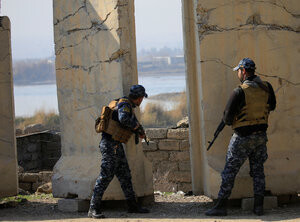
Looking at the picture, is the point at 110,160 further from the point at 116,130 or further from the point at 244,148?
the point at 244,148

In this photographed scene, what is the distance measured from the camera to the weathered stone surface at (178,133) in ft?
37.7

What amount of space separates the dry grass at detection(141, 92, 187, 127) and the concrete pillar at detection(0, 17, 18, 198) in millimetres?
13348

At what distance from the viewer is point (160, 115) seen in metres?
23.8

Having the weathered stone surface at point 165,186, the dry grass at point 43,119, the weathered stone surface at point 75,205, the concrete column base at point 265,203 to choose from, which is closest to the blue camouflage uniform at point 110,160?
the weathered stone surface at point 75,205

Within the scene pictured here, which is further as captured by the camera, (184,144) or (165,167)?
(165,167)

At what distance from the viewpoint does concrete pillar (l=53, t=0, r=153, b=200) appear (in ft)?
24.6

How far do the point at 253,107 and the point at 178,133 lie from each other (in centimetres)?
499

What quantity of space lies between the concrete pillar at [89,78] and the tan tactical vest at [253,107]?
1569mm

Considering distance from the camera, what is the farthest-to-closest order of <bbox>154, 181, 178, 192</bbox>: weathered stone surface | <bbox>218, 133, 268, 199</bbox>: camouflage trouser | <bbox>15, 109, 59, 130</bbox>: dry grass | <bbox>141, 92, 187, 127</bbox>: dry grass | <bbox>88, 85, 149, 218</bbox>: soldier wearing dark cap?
1. <bbox>15, 109, 59, 130</bbox>: dry grass
2. <bbox>141, 92, 187, 127</bbox>: dry grass
3. <bbox>154, 181, 178, 192</bbox>: weathered stone surface
4. <bbox>88, 85, 149, 218</bbox>: soldier wearing dark cap
5. <bbox>218, 133, 268, 199</bbox>: camouflage trouser

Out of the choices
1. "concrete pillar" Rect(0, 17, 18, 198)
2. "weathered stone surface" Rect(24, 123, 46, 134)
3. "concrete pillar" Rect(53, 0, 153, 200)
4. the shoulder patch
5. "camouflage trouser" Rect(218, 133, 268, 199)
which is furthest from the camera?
"weathered stone surface" Rect(24, 123, 46, 134)

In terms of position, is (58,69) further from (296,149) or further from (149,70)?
(149,70)

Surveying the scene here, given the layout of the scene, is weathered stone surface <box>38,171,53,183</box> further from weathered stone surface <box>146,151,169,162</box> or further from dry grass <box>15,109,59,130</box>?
dry grass <box>15,109,59,130</box>

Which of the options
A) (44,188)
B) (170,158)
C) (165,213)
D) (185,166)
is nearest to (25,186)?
(44,188)

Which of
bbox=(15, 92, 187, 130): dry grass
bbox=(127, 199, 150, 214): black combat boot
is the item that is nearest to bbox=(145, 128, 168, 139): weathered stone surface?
bbox=(127, 199, 150, 214): black combat boot
